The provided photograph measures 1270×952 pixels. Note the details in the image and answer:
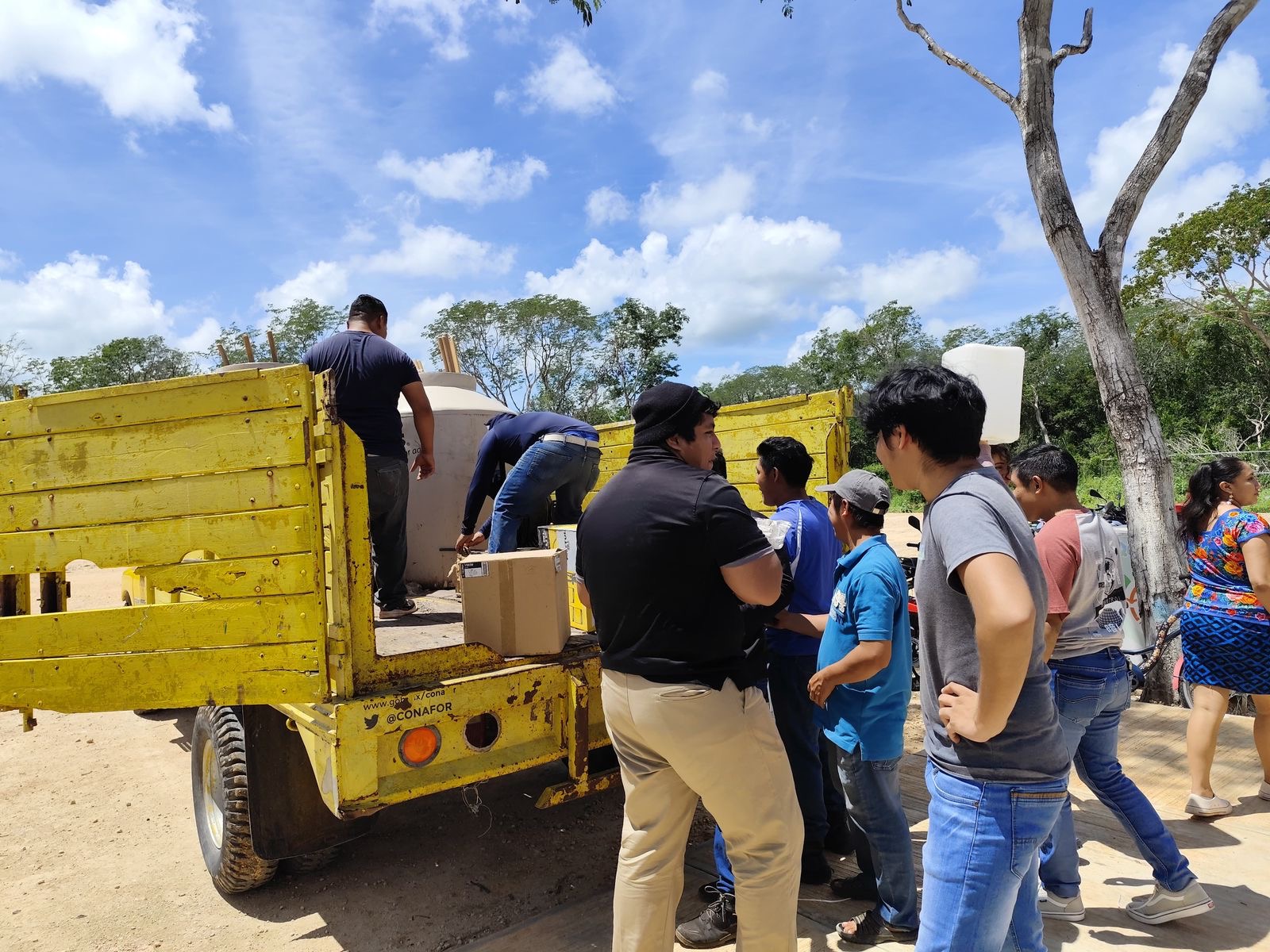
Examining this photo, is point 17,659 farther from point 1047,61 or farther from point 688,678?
point 1047,61

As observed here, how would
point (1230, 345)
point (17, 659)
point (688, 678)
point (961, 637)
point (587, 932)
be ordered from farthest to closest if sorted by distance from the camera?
point (1230, 345), point (587, 932), point (17, 659), point (688, 678), point (961, 637)

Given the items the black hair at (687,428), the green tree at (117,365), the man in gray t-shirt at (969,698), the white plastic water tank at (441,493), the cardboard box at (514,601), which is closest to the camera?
the man in gray t-shirt at (969,698)

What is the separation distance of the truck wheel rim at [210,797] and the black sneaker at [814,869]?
8.10 feet

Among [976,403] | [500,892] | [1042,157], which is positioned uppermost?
[1042,157]

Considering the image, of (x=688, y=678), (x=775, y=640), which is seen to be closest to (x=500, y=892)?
(x=775, y=640)

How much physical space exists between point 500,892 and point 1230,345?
31.2 meters

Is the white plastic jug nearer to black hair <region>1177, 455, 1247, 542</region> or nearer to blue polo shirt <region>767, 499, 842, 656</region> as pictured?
black hair <region>1177, 455, 1247, 542</region>

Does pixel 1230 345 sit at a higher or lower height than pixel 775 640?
higher

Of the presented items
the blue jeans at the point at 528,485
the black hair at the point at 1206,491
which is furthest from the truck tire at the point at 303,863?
the black hair at the point at 1206,491

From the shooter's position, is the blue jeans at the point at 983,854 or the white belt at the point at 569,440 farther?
the white belt at the point at 569,440

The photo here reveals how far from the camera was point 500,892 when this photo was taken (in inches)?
137

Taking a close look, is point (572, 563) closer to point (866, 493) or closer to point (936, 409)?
point (866, 493)

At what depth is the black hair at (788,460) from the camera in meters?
3.29

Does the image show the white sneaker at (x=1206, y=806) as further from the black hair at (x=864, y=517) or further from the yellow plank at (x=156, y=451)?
the yellow plank at (x=156, y=451)
